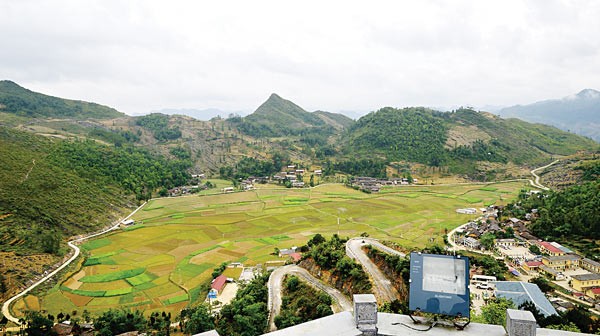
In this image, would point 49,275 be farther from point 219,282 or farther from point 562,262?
point 562,262

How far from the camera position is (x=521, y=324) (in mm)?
5777

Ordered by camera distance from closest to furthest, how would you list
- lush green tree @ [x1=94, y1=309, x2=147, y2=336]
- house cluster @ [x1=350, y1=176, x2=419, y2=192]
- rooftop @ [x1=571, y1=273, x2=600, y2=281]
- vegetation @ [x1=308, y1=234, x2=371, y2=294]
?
vegetation @ [x1=308, y1=234, x2=371, y2=294] < lush green tree @ [x1=94, y1=309, x2=147, y2=336] < rooftop @ [x1=571, y1=273, x2=600, y2=281] < house cluster @ [x1=350, y1=176, x2=419, y2=192]

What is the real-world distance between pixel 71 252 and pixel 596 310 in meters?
47.5

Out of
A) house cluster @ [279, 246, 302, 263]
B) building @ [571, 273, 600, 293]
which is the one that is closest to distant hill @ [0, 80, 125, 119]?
house cluster @ [279, 246, 302, 263]

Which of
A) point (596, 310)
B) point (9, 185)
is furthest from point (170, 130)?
point (596, 310)

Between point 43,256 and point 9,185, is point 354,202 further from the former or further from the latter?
point 9,185

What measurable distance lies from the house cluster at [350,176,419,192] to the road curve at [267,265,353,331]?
150ft

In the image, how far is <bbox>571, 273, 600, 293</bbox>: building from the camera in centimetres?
2816

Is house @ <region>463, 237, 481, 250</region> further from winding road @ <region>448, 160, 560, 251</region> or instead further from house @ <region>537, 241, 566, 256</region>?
house @ <region>537, 241, 566, 256</region>

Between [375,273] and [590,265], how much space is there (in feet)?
73.2

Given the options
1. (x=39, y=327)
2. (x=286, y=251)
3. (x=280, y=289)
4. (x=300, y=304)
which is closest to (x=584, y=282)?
(x=300, y=304)

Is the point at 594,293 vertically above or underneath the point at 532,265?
underneath

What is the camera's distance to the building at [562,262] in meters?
31.8

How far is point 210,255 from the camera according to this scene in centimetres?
3791
